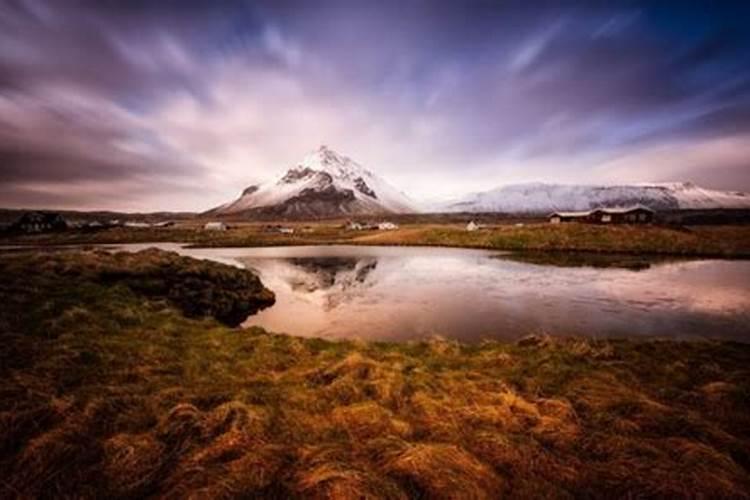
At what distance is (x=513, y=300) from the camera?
24031 mm

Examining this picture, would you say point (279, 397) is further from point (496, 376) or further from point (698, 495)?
point (698, 495)

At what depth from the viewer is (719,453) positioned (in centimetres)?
614

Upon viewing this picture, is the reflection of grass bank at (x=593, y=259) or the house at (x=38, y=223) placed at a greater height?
the house at (x=38, y=223)

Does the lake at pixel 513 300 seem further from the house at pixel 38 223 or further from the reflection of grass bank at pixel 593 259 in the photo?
the house at pixel 38 223

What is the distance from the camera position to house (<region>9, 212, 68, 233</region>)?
9756 cm

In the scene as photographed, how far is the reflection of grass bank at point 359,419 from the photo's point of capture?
5.62 meters

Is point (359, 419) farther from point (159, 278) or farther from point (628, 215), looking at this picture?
point (628, 215)

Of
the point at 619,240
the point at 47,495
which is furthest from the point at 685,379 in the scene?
the point at 619,240

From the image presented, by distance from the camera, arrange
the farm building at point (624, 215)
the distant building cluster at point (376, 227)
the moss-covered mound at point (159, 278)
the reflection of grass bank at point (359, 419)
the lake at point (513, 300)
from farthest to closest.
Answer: the distant building cluster at point (376, 227) < the farm building at point (624, 215) < the moss-covered mound at point (159, 278) < the lake at point (513, 300) < the reflection of grass bank at point (359, 419)

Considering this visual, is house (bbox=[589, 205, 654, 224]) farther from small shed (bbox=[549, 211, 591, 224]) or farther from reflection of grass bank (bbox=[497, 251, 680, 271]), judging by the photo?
reflection of grass bank (bbox=[497, 251, 680, 271])

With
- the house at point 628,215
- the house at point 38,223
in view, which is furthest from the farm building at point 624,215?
the house at point 38,223

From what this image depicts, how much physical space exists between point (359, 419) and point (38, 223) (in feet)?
418

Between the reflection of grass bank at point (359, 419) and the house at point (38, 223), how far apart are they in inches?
4432

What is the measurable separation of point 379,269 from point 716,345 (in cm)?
2930
